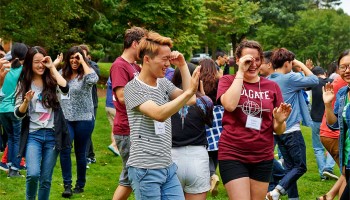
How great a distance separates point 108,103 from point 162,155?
6602mm

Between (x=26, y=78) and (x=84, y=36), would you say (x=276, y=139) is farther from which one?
(x=84, y=36)

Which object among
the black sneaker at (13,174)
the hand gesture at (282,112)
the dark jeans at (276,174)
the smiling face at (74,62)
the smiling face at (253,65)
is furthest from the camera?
the black sneaker at (13,174)

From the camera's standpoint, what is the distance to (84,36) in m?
24.6

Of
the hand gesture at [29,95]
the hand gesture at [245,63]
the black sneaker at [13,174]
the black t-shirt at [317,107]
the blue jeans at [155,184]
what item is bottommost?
the black sneaker at [13,174]

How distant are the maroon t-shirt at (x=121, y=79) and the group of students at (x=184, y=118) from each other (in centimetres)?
1

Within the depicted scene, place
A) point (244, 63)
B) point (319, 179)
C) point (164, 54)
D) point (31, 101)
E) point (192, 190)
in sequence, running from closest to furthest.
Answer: point (164, 54), point (244, 63), point (192, 190), point (31, 101), point (319, 179)

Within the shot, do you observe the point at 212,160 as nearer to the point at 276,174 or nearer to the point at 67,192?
the point at 276,174

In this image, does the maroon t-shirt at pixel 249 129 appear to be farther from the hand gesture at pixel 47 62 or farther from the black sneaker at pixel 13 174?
the black sneaker at pixel 13 174

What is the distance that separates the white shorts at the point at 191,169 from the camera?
216 inches

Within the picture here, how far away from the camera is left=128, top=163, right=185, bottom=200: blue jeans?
15.0ft

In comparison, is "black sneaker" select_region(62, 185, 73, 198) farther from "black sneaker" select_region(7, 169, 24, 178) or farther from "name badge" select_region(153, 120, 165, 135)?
"name badge" select_region(153, 120, 165, 135)

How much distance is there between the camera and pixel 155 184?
457 cm

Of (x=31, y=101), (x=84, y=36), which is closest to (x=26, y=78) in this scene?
(x=31, y=101)

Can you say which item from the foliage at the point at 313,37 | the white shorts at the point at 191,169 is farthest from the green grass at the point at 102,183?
the foliage at the point at 313,37
